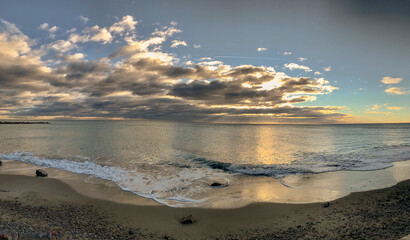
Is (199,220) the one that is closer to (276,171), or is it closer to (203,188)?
(203,188)

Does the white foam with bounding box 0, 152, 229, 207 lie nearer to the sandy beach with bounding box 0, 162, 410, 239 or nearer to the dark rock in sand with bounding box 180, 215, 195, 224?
the sandy beach with bounding box 0, 162, 410, 239

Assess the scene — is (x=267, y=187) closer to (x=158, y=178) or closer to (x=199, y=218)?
(x=199, y=218)

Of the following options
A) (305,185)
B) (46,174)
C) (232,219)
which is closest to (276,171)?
(305,185)

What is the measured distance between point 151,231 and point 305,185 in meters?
11.1

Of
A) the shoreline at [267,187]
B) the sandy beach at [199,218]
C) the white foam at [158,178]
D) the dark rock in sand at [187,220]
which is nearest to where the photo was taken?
the sandy beach at [199,218]

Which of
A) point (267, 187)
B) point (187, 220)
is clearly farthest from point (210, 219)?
point (267, 187)

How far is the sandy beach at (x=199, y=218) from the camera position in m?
7.74

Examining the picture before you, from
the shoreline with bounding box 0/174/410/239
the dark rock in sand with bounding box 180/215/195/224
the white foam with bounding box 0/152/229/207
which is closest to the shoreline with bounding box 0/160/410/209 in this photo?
the white foam with bounding box 0/152/229/207

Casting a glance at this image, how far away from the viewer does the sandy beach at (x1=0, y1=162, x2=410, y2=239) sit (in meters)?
7.74

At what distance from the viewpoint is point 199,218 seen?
966 centimetres

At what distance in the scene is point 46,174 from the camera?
17.4 metres

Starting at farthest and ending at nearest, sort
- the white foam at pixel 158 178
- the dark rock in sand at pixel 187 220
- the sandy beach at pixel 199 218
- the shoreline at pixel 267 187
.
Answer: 1. the white foam at pixel 158 178
2. the shoreline at pixel 267 187
3. the dark rock in sand at pixel 187 220
4. the sandy beach at pixel 199 218

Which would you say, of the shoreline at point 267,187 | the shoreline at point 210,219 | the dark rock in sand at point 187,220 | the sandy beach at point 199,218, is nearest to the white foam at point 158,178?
the shoreline at point 267,187

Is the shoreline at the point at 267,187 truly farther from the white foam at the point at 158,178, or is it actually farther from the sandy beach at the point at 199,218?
the sandy beach at the point at 199,218
